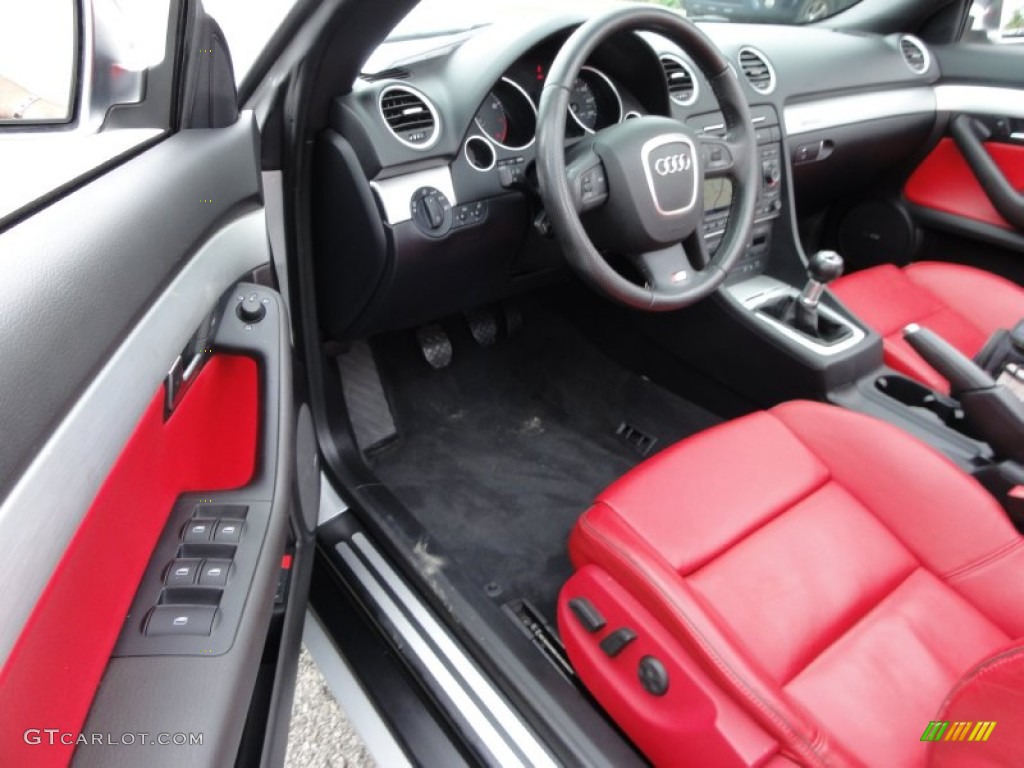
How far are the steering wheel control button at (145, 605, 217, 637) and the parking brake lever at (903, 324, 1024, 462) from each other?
1.24 meters

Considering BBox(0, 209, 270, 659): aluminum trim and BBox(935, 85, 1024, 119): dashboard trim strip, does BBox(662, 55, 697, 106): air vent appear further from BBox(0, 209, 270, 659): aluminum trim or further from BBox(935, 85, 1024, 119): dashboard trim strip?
BBox(0, 209, 270, 659): aluminum trim

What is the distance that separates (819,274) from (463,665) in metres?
1.10

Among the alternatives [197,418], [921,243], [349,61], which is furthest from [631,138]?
[921,243]

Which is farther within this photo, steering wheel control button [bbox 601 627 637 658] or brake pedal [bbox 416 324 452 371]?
brake pedal [bbox 416 324 452 371]

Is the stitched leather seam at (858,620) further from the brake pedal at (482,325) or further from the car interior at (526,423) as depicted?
the brake pedal at (482,325)

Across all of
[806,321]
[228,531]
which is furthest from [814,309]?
[228,531]

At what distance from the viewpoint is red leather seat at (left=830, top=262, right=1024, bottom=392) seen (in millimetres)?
1644

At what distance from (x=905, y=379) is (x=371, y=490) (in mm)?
1143

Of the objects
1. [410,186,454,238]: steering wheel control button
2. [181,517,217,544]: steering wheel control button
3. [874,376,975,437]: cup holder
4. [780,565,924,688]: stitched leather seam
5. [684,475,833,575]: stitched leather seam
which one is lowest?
[874,376,975,437]: cup holder

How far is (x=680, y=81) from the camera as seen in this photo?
165 cm

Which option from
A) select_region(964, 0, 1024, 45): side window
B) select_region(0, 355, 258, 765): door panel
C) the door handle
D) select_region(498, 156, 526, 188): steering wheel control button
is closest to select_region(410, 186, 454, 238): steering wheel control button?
select_region(498, 156, 526, 188): steering wheel control button

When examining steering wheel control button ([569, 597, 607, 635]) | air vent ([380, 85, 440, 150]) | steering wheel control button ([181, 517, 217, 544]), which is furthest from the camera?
air vent ([380, 85, 440, 150])

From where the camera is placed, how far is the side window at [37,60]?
68 cm

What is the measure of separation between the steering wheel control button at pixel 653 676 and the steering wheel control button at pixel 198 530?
1.85 feet
